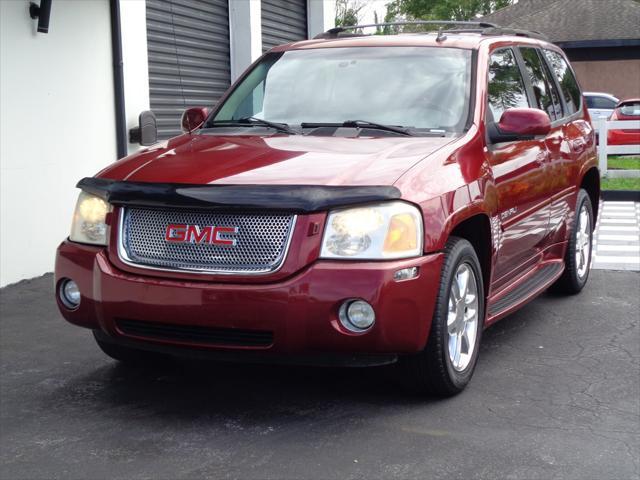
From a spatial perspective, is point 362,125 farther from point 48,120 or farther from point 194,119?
point 48,120

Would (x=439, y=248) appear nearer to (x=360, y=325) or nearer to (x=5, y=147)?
(x=360, y=325)

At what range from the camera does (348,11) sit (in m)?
47.7

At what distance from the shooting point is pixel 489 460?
4.18 meters

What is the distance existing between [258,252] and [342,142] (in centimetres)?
101

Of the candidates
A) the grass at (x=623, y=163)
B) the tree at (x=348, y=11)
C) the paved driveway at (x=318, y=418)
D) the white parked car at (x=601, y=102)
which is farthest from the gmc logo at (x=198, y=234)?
the tree at (x=348, y=11)

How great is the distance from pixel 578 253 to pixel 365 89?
270cm

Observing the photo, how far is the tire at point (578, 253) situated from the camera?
741cm

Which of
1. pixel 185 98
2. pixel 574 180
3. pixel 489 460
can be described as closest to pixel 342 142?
pixel 489 460

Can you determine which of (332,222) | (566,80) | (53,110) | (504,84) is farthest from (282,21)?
(332,222)

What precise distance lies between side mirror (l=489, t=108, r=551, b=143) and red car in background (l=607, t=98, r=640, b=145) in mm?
16356

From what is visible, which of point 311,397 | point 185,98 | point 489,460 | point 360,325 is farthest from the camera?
point 185,98

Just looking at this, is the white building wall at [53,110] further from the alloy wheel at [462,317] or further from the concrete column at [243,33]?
the alloy wheel at [462,317]

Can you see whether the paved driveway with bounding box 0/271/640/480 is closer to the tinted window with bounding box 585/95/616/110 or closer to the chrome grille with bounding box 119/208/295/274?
the chrome grille with bounding box 119/208/295/274

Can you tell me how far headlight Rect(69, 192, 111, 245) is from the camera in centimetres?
491
